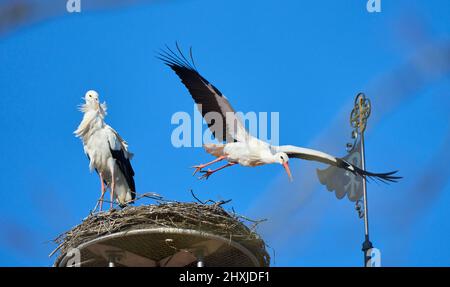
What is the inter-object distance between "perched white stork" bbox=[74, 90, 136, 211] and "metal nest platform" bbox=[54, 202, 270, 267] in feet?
11.5

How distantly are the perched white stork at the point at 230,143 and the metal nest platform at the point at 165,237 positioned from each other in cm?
339

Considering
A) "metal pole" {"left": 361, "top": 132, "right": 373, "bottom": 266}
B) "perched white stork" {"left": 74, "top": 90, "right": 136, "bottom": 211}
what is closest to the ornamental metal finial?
"metal pole" {"left": 361, "top": 132, "right": 373, "bottom": 266}

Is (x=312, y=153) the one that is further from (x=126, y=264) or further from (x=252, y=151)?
(x=126, y=264)

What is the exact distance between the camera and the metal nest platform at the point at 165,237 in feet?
54.5

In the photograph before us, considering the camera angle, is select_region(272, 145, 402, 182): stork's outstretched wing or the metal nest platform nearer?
the metal nest platform

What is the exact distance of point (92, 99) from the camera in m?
20.9

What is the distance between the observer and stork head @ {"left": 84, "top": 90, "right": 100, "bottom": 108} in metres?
20.9

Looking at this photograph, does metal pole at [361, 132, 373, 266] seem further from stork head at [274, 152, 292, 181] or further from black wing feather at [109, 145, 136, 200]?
black wing feather at [109, 145, 136, 200]

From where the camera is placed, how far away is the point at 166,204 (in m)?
17.0

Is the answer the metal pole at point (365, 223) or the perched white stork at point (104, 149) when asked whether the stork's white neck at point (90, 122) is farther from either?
the metal pole at point (365, 223)

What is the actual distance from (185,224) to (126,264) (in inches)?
50.8

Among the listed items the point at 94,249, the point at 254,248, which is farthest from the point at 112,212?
the point at 254,248

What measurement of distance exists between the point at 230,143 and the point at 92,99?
7.58 feet
